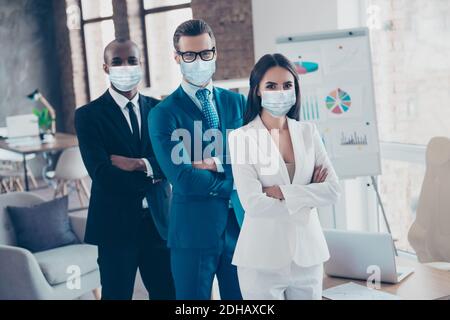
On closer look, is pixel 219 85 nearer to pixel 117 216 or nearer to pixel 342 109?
pixel 117 216

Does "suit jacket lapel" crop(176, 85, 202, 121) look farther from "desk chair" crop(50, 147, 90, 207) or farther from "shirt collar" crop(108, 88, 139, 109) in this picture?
"desk chair" crop(50, 147, 90, 207)

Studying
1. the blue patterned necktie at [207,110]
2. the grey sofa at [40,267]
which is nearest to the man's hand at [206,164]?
the blue patterned necktie at [207,110]

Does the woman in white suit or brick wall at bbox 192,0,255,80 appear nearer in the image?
the woman in white suit

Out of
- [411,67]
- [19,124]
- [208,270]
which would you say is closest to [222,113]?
[208,270]

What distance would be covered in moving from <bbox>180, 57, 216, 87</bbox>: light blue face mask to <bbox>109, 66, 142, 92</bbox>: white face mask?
0.62 ft

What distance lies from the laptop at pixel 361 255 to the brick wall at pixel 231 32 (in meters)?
0.86

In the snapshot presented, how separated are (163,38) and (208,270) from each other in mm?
949

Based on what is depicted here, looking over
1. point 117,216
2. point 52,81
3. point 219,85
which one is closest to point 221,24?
point 219,85

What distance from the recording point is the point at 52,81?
9.76ft

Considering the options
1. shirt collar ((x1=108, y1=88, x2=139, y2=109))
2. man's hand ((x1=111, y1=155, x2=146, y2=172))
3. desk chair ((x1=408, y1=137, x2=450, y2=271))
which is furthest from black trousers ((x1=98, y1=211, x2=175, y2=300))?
desk chair ((x1=408, y1=137, x2=450, y2=271))

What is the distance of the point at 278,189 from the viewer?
2.16m

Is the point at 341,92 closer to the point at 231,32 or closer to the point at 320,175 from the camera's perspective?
the point at 231,32

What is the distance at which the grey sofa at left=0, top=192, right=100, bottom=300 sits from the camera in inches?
123

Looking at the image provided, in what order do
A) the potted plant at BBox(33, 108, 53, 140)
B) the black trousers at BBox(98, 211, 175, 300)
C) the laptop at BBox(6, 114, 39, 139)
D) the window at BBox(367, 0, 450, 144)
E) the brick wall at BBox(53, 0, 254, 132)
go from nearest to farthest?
the black trousers at BBox(98, 211, 175, 300), the brick wall at BBox(53, 0, 254, 132), the potted plant at BBox(33, 108, 53, 140), the laptop at BBox(6, 114, 39, 139), the window at BBox(367, 0, 450, 144)
